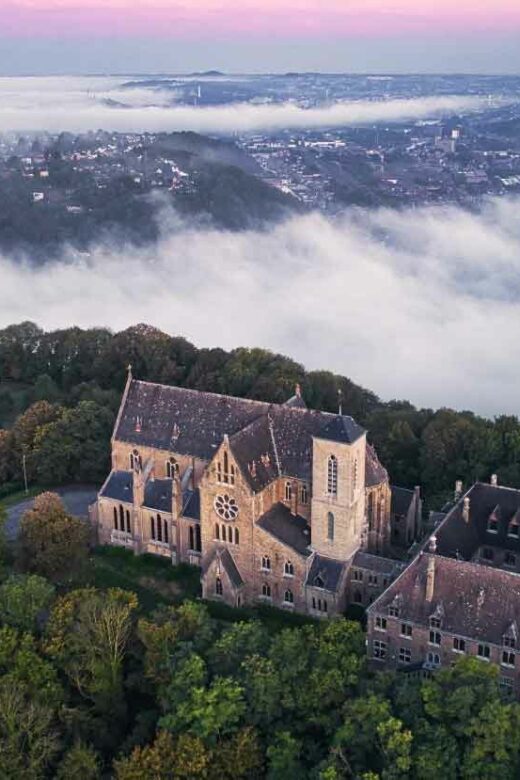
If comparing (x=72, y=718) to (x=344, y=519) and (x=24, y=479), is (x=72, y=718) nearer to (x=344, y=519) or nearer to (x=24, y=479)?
(x=344, y=519)

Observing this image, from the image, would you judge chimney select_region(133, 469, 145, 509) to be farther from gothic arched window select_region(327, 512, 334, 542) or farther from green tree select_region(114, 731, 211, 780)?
green tree select_region(114, 731, 211, 780)

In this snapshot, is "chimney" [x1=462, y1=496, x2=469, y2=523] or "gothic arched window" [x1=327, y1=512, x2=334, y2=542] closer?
"gothic arched window" [x1=327, y1=512, x2=334, y2=542]

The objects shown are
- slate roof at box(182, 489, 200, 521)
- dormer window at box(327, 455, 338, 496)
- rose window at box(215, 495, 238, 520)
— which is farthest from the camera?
slate roof at box(182, 489, 200, 521)

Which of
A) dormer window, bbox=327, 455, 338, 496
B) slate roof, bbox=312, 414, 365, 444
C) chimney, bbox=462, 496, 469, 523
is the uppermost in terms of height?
slate roof, bbox=312, 414, 365, 444

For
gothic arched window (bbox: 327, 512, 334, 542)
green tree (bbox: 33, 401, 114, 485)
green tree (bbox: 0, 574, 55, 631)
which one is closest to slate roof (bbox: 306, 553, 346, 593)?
gothic arched window (bbox: 327, 512, 334, 542)

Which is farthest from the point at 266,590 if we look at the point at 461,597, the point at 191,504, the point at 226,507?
the point at 461,597

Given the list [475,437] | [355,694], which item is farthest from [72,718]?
[475,437]

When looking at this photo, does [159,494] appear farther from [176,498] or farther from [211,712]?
[211,712]
